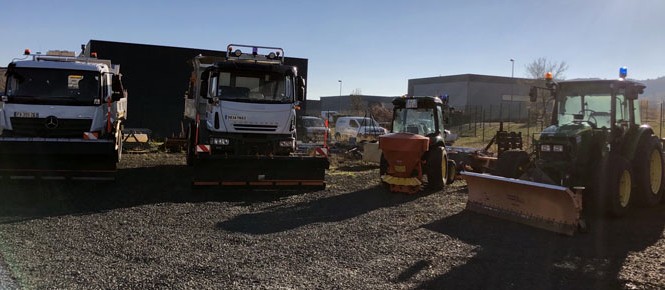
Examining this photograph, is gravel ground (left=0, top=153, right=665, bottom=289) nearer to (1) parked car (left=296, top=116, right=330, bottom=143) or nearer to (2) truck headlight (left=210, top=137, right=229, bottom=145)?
(2) truck headlight (left=210, top=137, right=229, bottom=145)

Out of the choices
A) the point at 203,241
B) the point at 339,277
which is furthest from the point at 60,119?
the point at 339,277

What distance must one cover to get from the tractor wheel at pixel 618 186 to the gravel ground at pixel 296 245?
0.25 m

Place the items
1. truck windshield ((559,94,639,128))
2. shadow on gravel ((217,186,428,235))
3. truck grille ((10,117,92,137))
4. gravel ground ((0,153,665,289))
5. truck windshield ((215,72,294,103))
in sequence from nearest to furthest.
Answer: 1. gravel ground ((0,153,665,289))
2. shadow on gravel ((217,186,428,235))
3. truck windshield ((559,94,639,128))
4. truck grille ((10,117,92,137))
5. truck windshield ((215,72,294,103))

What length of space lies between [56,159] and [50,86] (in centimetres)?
179

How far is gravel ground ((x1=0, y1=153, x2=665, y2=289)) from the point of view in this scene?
545 cm

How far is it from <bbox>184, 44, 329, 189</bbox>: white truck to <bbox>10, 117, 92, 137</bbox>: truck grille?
2.73 m

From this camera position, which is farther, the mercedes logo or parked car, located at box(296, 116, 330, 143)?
parked car, located at box(296, 116, 330, 143)

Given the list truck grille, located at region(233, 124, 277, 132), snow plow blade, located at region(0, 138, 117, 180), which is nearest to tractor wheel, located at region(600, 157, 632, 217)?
truck grille, located at region(233, 124, 277, 132)

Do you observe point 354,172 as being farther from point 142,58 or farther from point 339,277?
point 142,58

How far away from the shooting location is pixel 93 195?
10.3 meters

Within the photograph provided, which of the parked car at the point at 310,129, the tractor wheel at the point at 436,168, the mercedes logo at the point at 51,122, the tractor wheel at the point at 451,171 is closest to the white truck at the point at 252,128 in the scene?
the tractor wheel at the point at 436,168

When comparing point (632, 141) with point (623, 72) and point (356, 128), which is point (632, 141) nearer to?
point (623, 72)

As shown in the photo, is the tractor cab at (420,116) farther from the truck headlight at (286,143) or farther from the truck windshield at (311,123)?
the truck windshield at (311,123)

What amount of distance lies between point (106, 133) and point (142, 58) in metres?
19.2
